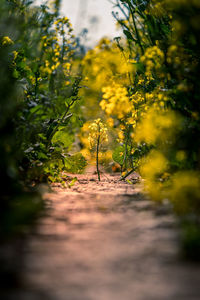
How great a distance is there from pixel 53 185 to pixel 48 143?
0.46 m

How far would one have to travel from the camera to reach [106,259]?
134 centimetres

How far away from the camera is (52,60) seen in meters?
3.58

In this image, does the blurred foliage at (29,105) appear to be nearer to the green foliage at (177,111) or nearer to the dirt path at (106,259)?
the dirt path at (106,259)

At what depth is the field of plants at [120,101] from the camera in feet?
6.05

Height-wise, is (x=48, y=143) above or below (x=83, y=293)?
above

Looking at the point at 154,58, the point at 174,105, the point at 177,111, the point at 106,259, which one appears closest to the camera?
the point at 106,259

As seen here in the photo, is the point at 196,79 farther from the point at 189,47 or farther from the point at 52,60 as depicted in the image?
the point at 52,60

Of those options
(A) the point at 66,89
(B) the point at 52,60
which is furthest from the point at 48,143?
(B) the point at 52,60

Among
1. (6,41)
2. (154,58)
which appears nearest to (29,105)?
(6,41)

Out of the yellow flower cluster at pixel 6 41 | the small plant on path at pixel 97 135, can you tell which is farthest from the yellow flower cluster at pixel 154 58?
the small plant on path at pixel 97 135

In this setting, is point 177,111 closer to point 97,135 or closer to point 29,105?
point 29,105

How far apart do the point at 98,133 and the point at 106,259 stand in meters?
3.41

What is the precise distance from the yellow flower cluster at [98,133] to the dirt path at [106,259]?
2.57 metres

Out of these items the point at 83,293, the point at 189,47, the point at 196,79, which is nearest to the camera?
the point at 83,293
